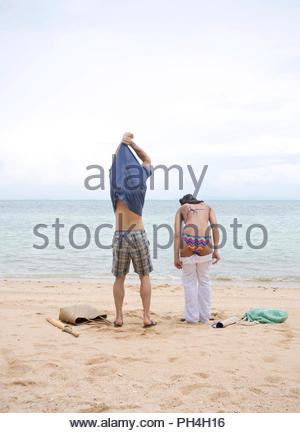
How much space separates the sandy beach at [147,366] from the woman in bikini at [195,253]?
29 centimetres

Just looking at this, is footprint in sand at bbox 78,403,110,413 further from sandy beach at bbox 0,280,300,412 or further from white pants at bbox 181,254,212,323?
white pants at bbox 181,254,212,323

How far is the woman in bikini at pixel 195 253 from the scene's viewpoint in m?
4.83

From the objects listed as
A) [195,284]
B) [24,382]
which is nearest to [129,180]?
[195,284]

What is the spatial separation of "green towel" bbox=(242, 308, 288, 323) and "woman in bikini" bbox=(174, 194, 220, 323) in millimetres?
570

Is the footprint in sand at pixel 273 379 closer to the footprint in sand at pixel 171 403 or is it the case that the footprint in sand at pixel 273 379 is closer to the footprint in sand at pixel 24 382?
the footprint in sand at pixel 171 403

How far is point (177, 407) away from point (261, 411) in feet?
1.73

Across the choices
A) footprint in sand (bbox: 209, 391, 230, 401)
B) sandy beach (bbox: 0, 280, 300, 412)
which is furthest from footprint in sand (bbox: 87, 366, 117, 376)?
footprint in sand (bbox: 209, 391, 230, 401)

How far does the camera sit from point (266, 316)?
497 cm

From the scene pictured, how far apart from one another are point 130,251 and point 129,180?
0.81m

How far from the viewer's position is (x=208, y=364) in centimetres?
330

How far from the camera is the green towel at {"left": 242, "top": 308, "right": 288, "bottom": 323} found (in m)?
4.92

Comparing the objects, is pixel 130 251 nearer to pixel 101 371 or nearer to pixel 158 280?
pixel 101 371
